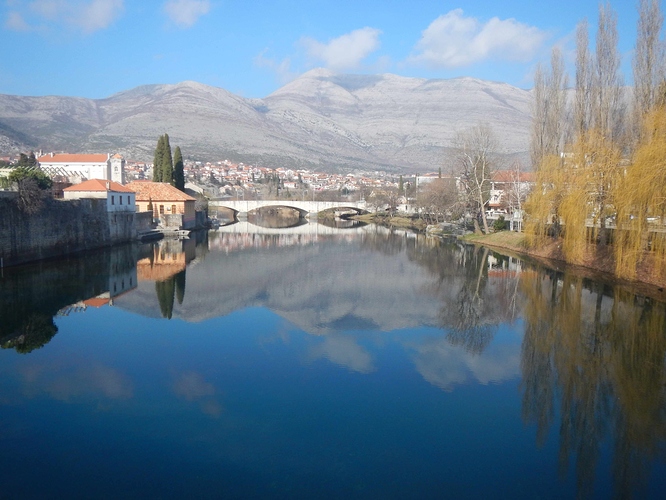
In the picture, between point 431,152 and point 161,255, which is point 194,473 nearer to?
point 161,255

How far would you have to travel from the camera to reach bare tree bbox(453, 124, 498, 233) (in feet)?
124

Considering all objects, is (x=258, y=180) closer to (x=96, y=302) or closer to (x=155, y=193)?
(x=155, y=193)

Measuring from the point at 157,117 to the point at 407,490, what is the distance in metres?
170

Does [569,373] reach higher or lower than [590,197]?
lower

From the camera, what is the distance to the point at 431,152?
187000 millimetres

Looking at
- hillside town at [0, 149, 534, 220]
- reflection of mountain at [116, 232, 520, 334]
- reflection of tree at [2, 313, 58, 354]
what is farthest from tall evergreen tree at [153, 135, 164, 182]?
reflection of tree at [2, 313, 58, 354]

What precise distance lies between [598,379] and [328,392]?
487cm

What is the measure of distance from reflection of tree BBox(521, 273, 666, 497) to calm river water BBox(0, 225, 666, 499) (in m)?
0.04

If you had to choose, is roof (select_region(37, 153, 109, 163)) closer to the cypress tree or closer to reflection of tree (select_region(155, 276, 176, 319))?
the cypress tree

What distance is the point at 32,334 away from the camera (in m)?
12.7

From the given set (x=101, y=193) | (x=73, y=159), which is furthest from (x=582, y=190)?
(x=73, y=159)

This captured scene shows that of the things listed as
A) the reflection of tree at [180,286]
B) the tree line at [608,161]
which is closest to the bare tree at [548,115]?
the tree line at [608,161]

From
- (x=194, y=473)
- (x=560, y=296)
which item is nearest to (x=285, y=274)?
(x=560, y=296)

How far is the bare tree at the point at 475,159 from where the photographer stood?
37.7 metres
